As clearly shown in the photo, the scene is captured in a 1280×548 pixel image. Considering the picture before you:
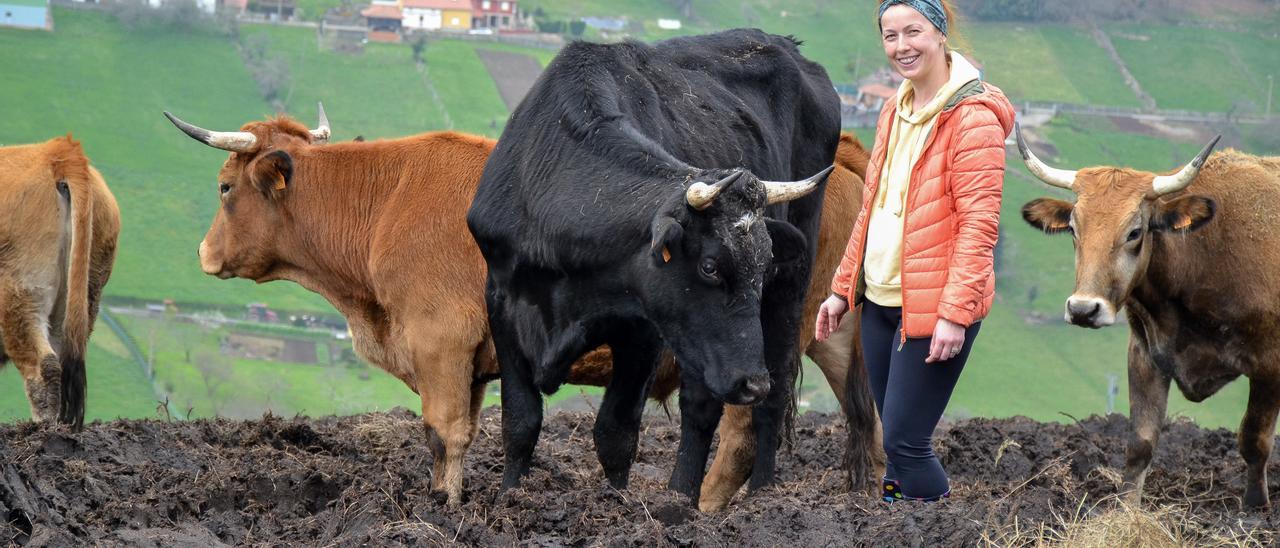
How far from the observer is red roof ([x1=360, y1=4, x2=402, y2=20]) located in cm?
6253

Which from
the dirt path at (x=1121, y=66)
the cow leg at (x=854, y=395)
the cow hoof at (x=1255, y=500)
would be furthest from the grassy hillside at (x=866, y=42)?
the cow hoof at (x=1255, y=500)

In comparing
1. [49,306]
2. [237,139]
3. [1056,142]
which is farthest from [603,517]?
[1056,142]

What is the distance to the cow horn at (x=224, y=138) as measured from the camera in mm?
8484

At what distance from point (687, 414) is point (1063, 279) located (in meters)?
45.0

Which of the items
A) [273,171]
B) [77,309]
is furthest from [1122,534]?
[77,309]

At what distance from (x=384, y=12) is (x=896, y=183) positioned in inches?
2351

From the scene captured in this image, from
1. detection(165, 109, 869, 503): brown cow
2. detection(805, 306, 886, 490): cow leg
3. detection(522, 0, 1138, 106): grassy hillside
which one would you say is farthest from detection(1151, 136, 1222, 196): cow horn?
detection(522, 0, 1138, 106): grassy hillside

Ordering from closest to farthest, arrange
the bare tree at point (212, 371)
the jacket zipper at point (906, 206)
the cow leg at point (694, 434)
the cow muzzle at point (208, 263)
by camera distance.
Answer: the jacket zipper at point (906, 206) → the cow leg at point (694, 434) → the cow muzzle at point (208, 263) → the bare tree at point (212, 371)

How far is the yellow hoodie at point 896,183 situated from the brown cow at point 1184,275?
2571 mm

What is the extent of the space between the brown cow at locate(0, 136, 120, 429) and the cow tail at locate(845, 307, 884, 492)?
533cm

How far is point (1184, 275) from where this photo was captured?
27.3 ft

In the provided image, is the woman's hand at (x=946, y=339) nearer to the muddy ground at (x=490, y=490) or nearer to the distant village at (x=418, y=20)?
the muddy ground at (x=490, y=490)

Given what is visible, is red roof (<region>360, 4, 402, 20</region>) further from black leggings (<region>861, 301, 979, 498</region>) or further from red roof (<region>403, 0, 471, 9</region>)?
black leggings (<region>861, 301, 979, 498</region>)

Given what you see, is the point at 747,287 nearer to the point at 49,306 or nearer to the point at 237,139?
the point at 237,139
